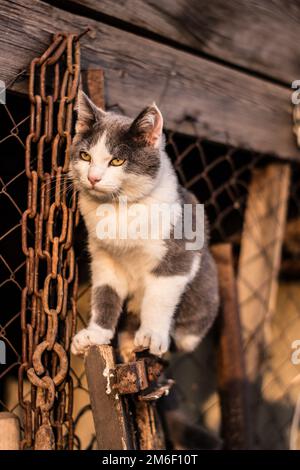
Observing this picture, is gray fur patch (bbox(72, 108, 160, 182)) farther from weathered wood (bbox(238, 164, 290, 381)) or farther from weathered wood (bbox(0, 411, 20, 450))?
weathered wood (bbox(238, 164, 290, 381))

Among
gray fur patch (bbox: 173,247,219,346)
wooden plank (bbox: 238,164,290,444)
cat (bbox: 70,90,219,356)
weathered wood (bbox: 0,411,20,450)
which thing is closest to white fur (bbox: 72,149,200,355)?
cat (bbox: 70,90,219,356)

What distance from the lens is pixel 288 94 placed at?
2.36m

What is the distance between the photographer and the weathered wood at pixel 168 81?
156cm

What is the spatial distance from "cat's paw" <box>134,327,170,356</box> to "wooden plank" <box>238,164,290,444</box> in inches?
31.9

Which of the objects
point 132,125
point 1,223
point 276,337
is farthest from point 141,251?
point 276,337

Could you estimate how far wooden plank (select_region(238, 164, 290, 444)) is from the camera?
229 cm

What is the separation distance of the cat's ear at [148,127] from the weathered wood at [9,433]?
2.71ft

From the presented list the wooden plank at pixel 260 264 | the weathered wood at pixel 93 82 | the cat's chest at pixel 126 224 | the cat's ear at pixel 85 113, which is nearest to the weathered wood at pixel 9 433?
the cat's chest at pixel 126 224

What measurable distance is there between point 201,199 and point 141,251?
1.30 metres

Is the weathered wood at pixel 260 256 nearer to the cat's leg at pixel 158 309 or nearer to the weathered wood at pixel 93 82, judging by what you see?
the cat's leg at pixel 158 309

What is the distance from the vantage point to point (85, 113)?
5.08 ft

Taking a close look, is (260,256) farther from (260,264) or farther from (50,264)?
(50,264)

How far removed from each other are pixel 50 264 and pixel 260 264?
1.16 m
